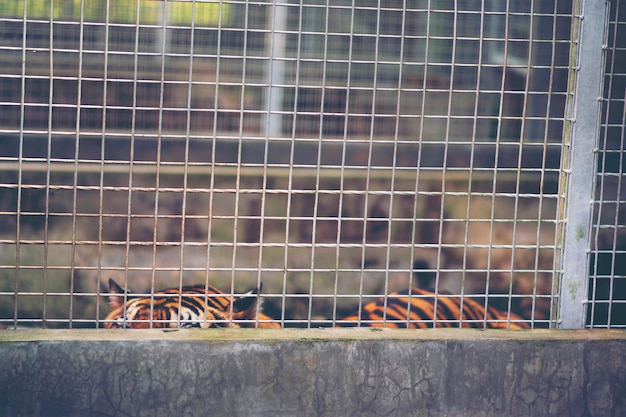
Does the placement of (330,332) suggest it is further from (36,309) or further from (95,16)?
(36,309)

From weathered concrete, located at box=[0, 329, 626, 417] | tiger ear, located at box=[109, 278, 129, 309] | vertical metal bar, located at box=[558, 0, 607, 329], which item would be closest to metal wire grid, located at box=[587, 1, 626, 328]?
vertical metal bar, located at box=[558, 0, 607, 329]

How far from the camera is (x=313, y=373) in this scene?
4.28 m

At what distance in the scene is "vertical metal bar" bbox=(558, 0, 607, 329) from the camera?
14.5 ft

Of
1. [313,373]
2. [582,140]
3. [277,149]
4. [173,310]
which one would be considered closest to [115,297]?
[173,310]

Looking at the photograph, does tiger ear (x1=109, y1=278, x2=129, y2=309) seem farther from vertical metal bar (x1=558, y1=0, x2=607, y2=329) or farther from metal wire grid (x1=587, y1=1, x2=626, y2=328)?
metal wire grid (x1=587, y1=1, x2=626, y2=328)

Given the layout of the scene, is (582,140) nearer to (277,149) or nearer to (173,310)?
(277,149)

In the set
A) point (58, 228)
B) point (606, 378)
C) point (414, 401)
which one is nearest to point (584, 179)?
point (606, 378)

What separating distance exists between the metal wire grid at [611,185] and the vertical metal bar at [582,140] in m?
0.05

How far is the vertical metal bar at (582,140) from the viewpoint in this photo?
4426 millimetres

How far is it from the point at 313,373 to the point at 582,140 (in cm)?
183

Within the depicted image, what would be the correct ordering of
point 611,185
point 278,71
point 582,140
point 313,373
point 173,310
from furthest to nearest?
1. point 611,185
2. point 278,71
3. point 173,310
4. point 582,140
5. point 313,373

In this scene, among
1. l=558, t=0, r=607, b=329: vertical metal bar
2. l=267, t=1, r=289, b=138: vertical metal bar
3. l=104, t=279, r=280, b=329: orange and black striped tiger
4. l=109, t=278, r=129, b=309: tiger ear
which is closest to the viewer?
l=558, t=0, r=607, b=329: vertical metal bar

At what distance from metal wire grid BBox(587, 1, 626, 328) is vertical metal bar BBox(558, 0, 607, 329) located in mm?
54

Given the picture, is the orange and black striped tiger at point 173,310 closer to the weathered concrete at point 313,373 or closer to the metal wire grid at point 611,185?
the weathered concrete at point 313,373
